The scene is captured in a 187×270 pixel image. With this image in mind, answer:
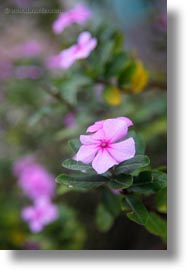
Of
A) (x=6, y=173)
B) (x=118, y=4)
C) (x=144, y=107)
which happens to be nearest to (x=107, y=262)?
(x=144, y=107)

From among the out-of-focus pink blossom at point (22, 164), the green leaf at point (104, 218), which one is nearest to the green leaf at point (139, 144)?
the green leaf at point (104, 218)

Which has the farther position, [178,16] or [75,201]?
[75,201]

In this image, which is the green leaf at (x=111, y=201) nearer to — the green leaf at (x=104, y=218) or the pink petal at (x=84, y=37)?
the green leaf at (x=104, y=218)

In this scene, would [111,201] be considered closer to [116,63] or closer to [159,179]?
[159,179]

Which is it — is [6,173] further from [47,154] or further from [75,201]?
[75,201]

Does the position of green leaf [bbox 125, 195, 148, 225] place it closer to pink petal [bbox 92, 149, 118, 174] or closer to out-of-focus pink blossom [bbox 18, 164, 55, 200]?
pink petal [bbox 92, 149, 118, 174]

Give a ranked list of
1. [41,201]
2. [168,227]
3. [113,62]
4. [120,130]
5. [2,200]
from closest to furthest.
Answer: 1. [120,130]
2. [168,227]
3. [113,62]
4. [41,201]
5. [2,200]

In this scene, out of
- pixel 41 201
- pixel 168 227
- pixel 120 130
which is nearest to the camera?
pixel 120 130
